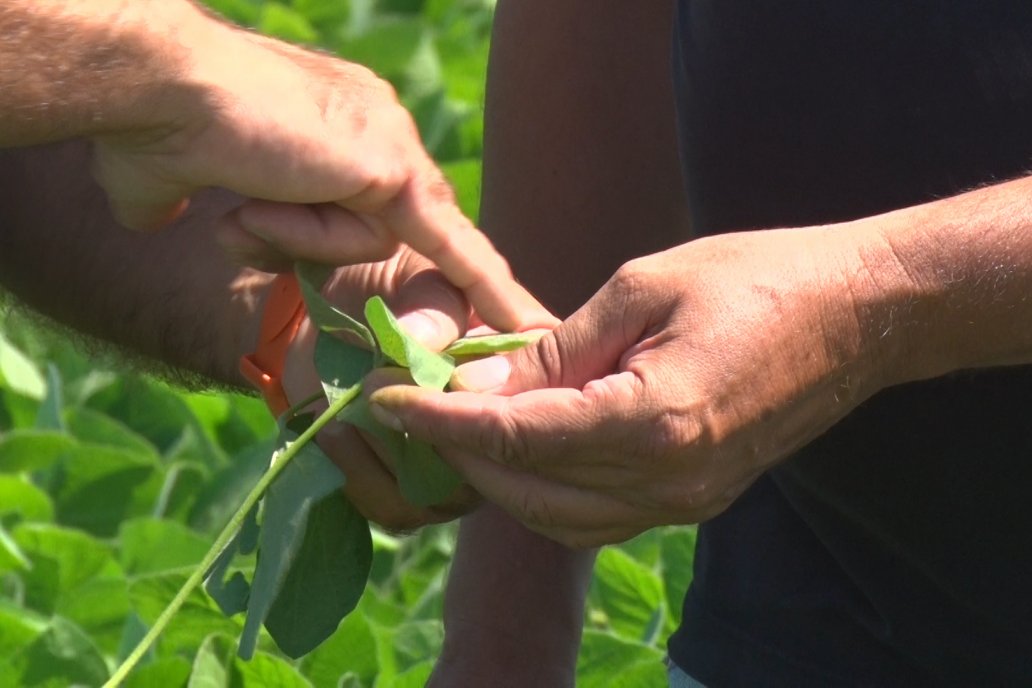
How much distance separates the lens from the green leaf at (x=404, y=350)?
1.45m

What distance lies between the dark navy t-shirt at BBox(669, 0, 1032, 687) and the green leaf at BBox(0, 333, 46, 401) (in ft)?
4.64

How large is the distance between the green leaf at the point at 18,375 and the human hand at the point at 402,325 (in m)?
1.15

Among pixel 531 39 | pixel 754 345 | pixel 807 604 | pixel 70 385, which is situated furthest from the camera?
pixel 70 385

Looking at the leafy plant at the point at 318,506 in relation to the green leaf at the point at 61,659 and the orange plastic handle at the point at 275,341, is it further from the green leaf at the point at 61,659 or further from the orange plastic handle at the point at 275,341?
the green leaf at the point at 61,659

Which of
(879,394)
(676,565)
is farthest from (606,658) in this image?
(879,394)

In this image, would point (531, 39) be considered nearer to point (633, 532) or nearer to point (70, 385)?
point (633, 532)

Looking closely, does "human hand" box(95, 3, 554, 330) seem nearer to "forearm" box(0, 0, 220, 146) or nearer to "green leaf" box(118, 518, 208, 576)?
"forearm" box(0, 0, 220, 146)

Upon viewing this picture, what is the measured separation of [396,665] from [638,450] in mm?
1086

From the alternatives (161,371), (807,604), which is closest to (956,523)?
(807,604)

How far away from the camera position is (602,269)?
6.42 feet

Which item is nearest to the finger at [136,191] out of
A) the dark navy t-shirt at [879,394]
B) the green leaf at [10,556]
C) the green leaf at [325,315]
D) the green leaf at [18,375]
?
the green leaf at [325,315]

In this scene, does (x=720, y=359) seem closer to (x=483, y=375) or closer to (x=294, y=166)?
(x=483, y=375)

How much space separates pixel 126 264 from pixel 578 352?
2.25 ft

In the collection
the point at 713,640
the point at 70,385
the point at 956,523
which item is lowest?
the point at 70,385
